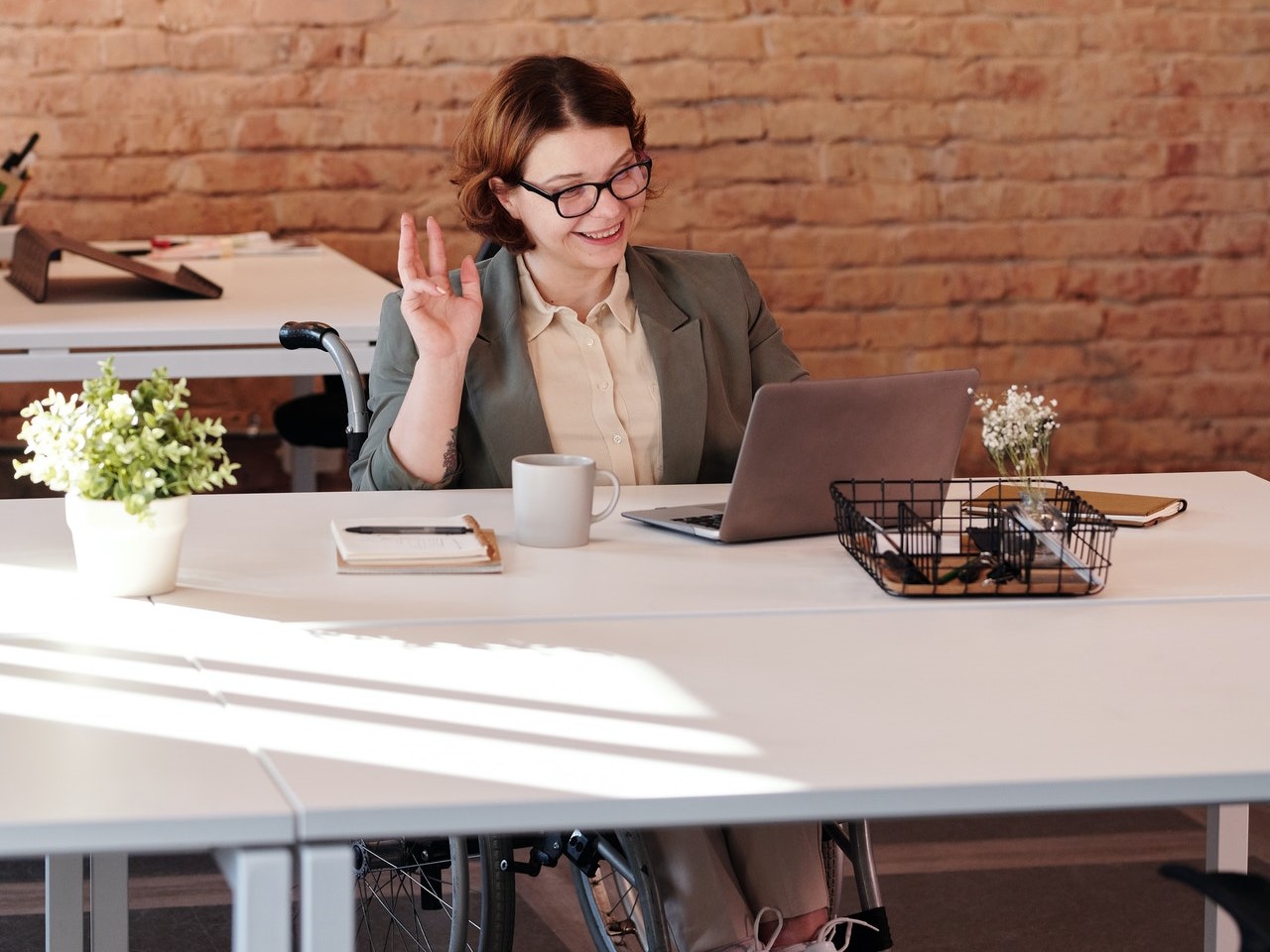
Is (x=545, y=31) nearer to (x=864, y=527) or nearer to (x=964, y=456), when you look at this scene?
(x=964, y=456)

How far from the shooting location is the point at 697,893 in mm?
1544

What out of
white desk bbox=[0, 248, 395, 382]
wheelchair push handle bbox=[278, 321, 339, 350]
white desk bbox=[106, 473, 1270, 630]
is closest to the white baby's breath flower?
white desk bbox=[106, 473, 1270, 630]

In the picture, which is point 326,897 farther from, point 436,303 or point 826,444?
point 436,303

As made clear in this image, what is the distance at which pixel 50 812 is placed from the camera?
3.28 ft

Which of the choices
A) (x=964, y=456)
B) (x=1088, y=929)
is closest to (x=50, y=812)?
(x=1088, y=929)

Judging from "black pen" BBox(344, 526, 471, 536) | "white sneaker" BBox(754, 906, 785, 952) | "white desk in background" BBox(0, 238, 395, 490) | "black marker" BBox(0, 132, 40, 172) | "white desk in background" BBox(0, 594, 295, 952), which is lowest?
"white sneaker" BBox(754, 906, 785, 952)

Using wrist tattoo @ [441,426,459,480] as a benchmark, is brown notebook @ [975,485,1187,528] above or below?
below

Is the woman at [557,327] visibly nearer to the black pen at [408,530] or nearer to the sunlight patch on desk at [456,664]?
the black pen at [408,530]

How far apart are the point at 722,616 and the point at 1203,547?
621 millimetres

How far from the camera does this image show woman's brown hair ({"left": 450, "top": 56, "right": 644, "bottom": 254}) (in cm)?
214

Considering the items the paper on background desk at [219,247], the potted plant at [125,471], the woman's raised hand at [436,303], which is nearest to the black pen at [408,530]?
the potted plant at [125,471]

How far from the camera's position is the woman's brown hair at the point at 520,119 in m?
2.14

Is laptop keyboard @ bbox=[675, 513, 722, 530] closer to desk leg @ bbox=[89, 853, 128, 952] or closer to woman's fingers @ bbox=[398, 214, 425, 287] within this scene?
woman's fingers @ bbox=[398, 214, 425, 287]

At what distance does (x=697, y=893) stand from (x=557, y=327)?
3.00 feet
